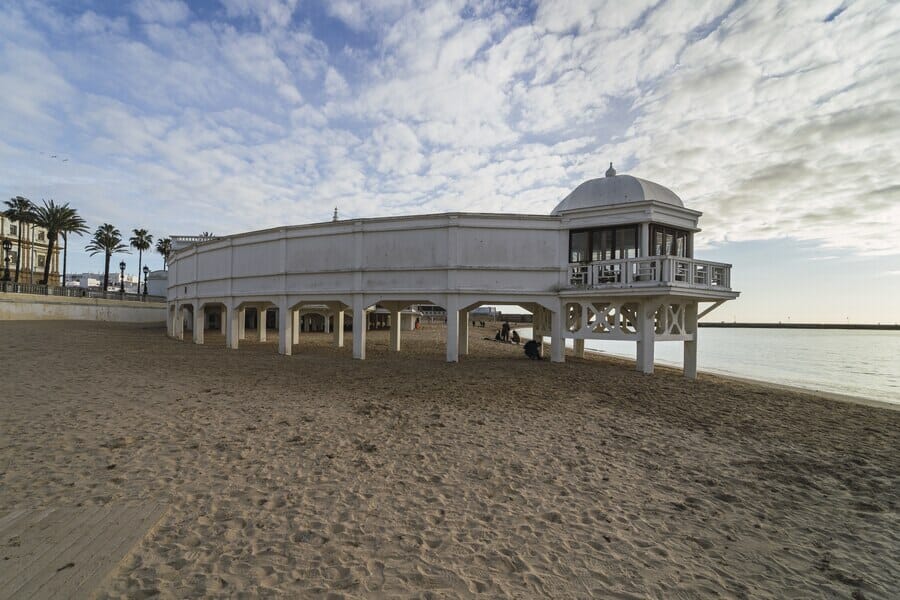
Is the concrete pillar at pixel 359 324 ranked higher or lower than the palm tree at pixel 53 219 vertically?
lower

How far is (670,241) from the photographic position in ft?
51.4

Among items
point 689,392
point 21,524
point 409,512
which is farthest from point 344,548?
point 689,392

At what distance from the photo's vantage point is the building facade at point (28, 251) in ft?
198

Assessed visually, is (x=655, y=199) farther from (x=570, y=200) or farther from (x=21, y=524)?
(x=21, y=524)

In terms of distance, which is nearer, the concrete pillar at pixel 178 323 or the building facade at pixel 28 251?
the concrete pillar at pixel 178 323

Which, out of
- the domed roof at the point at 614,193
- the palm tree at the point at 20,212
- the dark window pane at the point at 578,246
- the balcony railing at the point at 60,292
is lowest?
the balcony railing at the point at 60,292

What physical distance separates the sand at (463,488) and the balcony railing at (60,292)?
3923 cm

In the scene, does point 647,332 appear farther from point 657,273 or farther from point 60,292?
point 60,292

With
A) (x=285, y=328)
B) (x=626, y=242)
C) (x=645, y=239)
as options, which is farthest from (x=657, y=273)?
(x=285, y=328)

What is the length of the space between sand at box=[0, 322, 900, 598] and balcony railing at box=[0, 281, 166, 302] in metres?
39.2

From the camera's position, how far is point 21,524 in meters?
4.16

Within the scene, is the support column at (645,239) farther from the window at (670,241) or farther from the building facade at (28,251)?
the building facade at (28,251)

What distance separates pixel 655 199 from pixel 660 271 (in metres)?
2.92

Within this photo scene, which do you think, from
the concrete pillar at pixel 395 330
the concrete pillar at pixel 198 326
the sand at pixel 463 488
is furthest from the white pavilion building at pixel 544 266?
the concrete pillar at pixel 198 326
